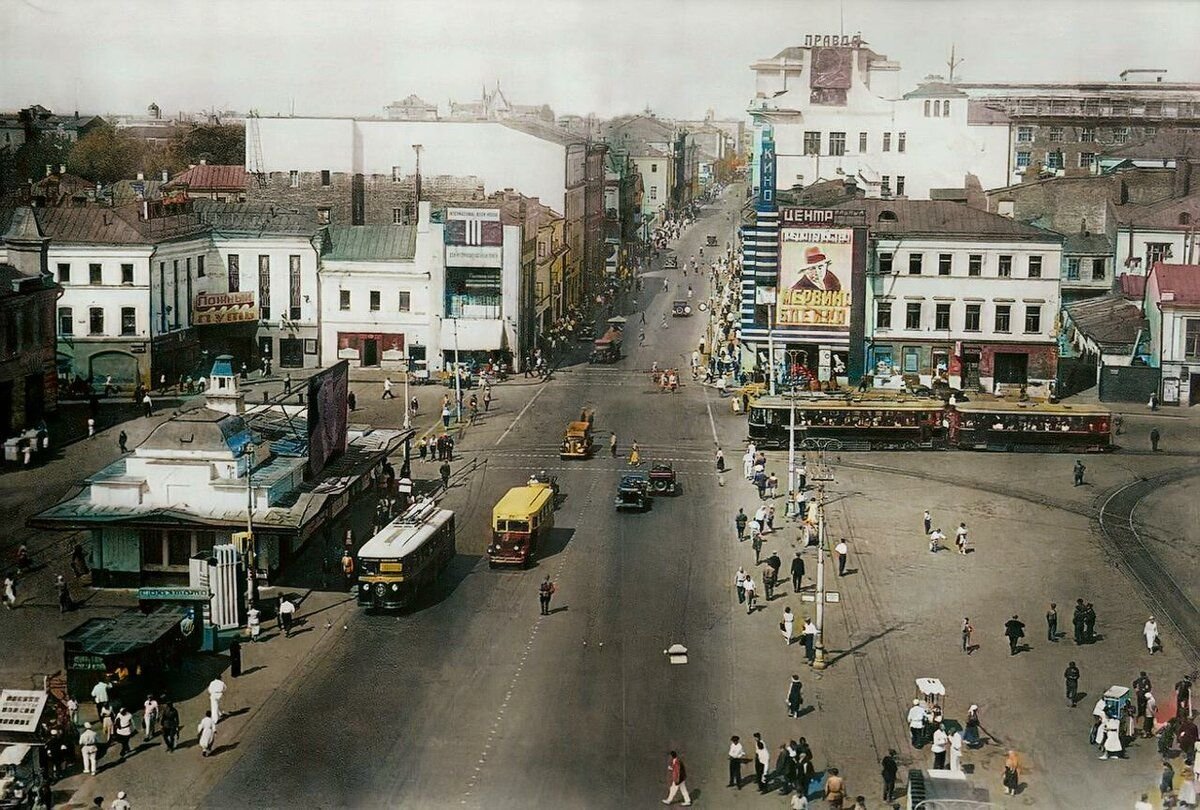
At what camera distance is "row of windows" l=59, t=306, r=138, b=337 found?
5912 cm

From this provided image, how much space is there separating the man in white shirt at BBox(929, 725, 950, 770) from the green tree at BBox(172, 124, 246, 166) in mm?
80702

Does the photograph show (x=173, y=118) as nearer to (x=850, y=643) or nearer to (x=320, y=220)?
(x=320, y=220)

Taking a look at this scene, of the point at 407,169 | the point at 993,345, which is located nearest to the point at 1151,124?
the point at 993,345

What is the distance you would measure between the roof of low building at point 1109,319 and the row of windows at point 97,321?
128 feet

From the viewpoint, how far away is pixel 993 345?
61188mm

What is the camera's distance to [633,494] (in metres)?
43.6

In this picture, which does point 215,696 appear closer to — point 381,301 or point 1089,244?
point 381,301

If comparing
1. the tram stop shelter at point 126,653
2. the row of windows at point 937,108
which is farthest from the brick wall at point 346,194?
the tram stop shelter at point 126,653

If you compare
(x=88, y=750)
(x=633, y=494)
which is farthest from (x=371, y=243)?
(x=88, y=750)

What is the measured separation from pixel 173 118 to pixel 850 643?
7705 centimetres

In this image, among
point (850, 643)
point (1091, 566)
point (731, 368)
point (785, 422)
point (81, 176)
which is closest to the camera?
point (850, 643)

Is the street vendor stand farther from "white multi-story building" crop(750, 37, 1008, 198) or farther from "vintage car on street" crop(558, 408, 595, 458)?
"white multi-story building" crop(750, 37, 1008, 198)

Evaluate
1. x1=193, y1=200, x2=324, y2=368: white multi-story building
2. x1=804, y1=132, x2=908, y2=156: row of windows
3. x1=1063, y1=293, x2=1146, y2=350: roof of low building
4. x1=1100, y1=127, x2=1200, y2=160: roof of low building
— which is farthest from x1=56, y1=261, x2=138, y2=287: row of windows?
x1=1100, y1=127, x2=1200, y2=160: roof of low building

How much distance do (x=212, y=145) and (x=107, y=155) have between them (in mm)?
8535
